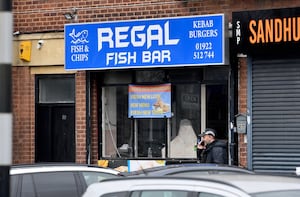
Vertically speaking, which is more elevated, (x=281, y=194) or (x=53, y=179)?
(x=281, y=194)

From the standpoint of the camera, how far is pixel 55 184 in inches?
324

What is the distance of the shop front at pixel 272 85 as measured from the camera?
12812 millimetres

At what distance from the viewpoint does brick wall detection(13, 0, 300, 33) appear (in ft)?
44.4

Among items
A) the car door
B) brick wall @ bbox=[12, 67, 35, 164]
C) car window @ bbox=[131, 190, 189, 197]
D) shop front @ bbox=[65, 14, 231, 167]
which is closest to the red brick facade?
brick wall @ bbox=[12, 67, 35, 164]

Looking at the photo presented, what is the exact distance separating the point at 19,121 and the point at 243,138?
546cm

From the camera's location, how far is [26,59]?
15398mm

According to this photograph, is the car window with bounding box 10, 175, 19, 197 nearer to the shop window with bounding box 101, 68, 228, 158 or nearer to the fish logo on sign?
the shop window with bounding box 101, 68, 228, 158

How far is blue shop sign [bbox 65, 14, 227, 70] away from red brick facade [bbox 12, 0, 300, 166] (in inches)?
16.3

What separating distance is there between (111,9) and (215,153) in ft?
14.4

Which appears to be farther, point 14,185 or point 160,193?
Answer: point 14,185

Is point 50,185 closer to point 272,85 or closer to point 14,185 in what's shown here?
point 14,185

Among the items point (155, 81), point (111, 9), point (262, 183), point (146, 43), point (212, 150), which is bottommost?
point (212, 150)

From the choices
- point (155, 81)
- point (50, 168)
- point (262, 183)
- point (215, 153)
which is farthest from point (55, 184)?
point (155, 81)

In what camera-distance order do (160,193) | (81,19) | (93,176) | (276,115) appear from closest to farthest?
(160,193) → (93,176) → (276,115) → (81,19)
